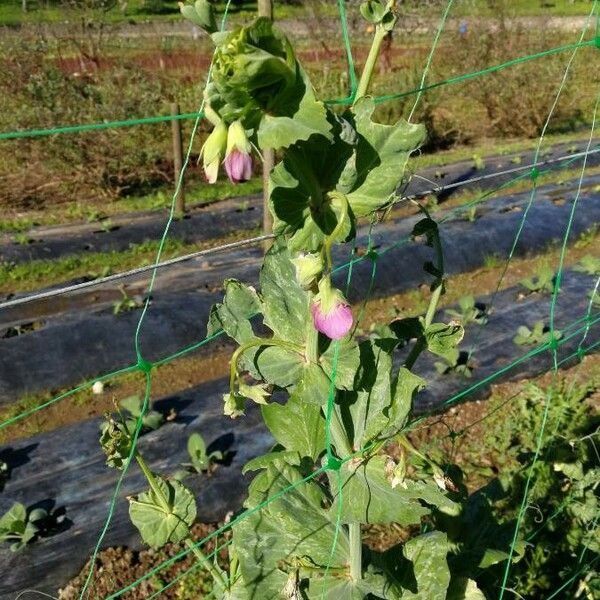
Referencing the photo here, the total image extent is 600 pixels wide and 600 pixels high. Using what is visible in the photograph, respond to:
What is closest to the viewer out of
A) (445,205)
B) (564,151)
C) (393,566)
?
(393,566)

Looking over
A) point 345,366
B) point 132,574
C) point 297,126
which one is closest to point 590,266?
point 132,574

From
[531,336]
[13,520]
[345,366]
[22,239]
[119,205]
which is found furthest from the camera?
[119,205]

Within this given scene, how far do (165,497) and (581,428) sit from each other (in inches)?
96.7

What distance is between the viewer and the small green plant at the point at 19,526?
2.84 meters

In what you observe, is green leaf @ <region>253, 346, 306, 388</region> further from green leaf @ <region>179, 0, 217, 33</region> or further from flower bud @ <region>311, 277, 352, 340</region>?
green leaf @ <region>179, 0, 217, 33</region>

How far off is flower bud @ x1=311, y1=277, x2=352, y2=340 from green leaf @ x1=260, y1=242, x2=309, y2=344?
0.70 ft

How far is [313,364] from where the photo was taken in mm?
1143

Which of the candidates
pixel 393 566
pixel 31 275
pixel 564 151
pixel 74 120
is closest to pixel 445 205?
pixel 564 151

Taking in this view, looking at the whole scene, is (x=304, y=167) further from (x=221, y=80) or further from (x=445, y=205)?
(x=445, y=205)

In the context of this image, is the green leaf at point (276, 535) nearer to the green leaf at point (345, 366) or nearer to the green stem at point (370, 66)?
the green leaf at point (345, 366)

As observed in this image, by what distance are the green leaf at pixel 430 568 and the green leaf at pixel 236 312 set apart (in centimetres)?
55

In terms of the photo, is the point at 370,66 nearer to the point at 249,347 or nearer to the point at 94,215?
the point at 249,347

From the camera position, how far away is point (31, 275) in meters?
6.49

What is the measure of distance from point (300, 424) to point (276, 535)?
→ 0.20m
